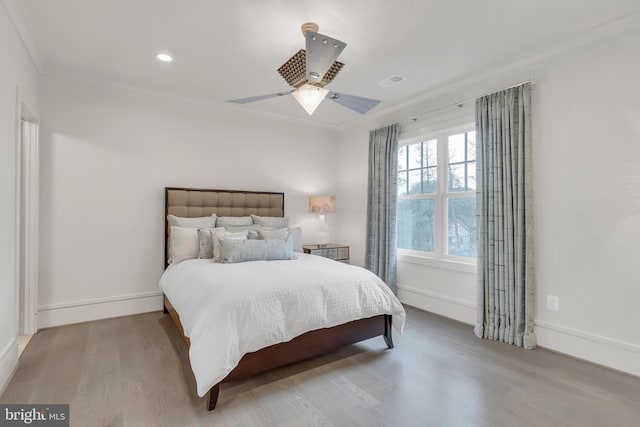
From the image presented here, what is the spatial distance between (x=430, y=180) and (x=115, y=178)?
375 cm

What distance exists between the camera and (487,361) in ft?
8.47

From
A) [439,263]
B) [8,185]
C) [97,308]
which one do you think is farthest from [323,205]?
[8,185]

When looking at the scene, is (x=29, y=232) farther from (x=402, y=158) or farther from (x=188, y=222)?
(x=402, y=158)

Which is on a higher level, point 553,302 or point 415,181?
point 415,181

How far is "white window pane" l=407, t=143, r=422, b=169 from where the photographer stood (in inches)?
162

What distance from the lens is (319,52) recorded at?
1.95 metres

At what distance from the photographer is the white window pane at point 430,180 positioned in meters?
3.93

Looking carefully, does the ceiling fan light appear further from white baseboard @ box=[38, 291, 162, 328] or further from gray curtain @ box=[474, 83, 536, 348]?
white baseboard @ box=[38, 291, 162, 328]

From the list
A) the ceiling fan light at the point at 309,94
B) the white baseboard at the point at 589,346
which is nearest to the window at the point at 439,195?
the white baseboard at the point at 589,346

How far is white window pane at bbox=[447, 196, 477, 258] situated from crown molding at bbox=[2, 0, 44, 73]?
4.20m

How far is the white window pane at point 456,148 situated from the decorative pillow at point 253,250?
2.22 metres

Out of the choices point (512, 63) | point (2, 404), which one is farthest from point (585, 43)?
point (2, 404)

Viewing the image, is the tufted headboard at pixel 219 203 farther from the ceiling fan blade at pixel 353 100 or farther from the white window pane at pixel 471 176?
the white window pane at pixel 471 176

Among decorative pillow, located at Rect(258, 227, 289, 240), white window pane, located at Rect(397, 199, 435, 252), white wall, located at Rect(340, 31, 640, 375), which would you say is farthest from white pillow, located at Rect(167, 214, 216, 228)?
white wall, located at Rect(340, 31, 640, 375)
